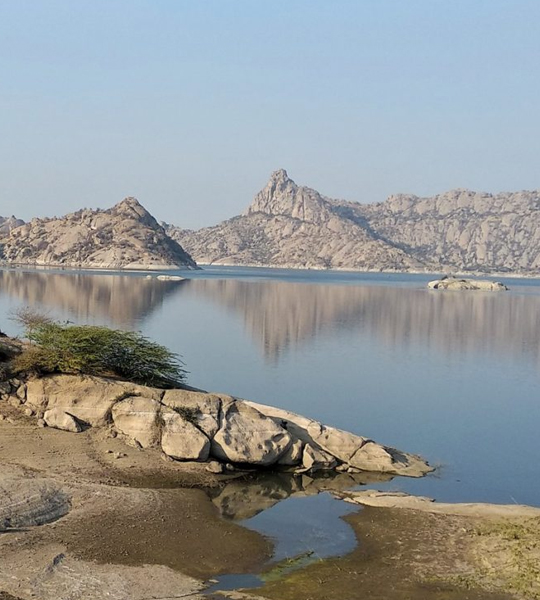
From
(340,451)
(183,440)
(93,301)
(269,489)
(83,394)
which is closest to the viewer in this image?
(269,489)

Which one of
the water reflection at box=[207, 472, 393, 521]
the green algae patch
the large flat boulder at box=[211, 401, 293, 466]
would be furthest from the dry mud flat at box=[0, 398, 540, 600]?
the large flat boulder at box=[211, 401, 293, 466]

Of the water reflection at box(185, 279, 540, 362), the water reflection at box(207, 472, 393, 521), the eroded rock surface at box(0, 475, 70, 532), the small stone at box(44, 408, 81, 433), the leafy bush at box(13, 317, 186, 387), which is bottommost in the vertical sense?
the water reflection at box(207, 472, 393, 521)

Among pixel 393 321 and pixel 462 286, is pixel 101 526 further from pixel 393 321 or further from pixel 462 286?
pixel 462 286

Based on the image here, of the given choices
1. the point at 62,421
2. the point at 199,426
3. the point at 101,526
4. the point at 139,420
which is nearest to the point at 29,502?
the point at 101,526

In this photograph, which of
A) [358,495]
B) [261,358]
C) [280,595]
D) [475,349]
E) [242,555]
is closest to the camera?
[280,595]

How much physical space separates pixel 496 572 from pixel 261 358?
112 feet

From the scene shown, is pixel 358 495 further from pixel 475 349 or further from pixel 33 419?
pixel 475 349

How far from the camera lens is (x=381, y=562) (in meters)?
16.1

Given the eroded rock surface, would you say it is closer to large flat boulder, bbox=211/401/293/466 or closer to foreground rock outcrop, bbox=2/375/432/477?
foreground rock outcrop, bbox=2/375/432/477

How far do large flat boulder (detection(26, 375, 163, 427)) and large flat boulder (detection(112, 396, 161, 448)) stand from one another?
1.16ft

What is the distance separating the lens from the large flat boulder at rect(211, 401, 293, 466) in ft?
77.0

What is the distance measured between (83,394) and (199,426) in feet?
13.9

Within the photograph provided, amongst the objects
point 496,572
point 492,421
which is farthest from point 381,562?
point 492,421

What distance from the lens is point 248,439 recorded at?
933 inches
